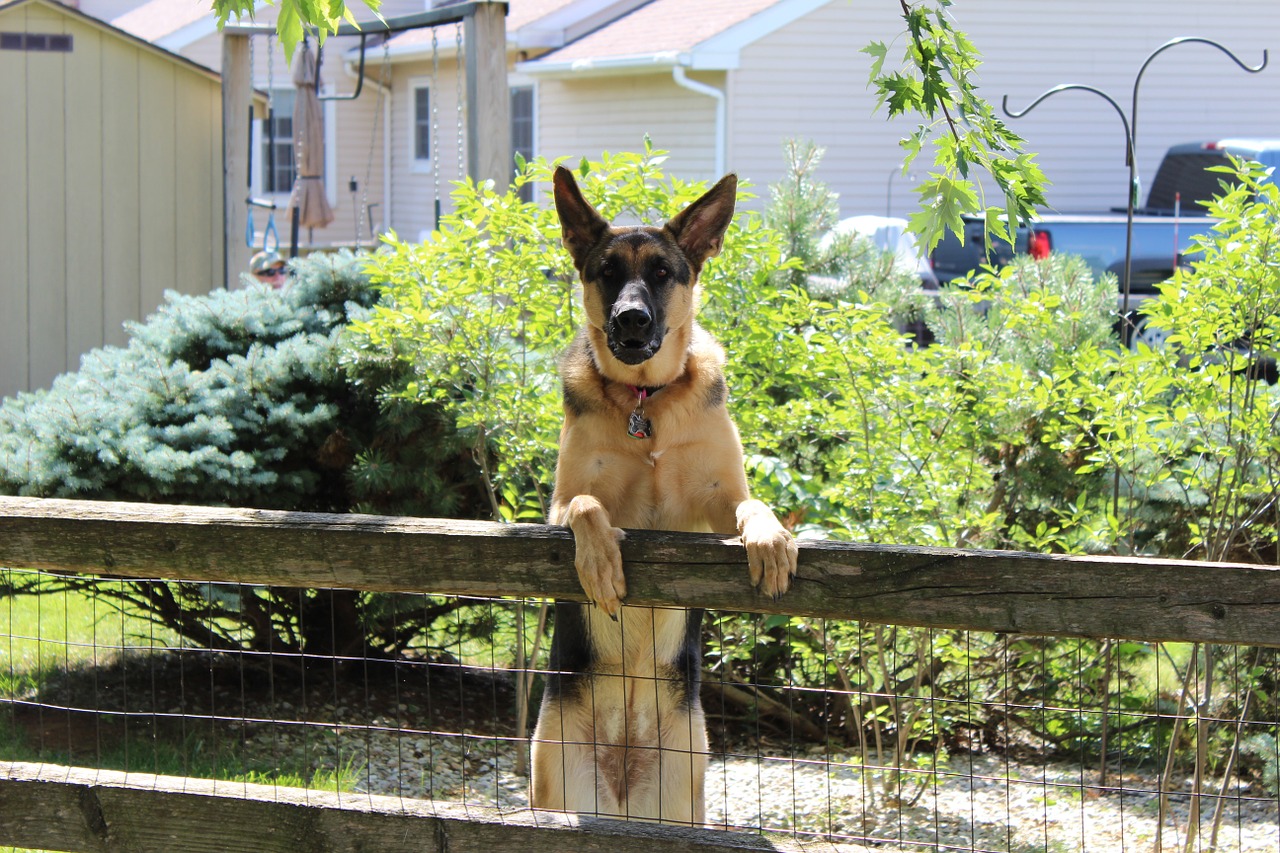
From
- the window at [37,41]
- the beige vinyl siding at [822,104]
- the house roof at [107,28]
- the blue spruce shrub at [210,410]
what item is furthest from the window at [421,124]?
the blue spruce shrub at [210,410]

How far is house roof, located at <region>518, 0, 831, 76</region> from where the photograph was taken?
15.5m

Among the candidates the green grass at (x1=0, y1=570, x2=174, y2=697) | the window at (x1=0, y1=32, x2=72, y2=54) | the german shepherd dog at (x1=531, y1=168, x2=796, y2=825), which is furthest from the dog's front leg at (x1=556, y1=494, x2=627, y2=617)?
the window at (x1=0, y1=32, x2=72, y2=54)

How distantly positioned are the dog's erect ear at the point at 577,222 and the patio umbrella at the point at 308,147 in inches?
307

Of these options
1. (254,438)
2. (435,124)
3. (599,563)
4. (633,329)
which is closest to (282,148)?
(435,124)

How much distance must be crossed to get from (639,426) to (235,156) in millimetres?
6816

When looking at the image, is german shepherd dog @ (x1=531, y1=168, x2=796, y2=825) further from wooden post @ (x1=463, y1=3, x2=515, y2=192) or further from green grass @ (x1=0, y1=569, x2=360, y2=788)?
wooden post @ (x1=463, y1=3, x2=515, y2=192)

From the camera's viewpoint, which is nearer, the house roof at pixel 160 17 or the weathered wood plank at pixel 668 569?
the weathered wood plank at pixel 668 569

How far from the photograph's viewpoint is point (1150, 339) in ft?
34.2

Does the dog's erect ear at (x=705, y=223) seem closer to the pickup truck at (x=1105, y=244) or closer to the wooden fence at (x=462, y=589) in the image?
the wooden fence at (x=462, y=589)

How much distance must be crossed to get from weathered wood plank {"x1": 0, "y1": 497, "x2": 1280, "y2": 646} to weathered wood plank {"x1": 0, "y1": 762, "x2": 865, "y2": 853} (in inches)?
17.3

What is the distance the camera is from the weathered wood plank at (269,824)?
262 cm

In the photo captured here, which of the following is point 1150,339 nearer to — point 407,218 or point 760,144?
point 760,144

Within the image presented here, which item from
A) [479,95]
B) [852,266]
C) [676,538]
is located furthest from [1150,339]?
[676,538]

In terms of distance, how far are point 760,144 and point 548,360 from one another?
11.2 metres
